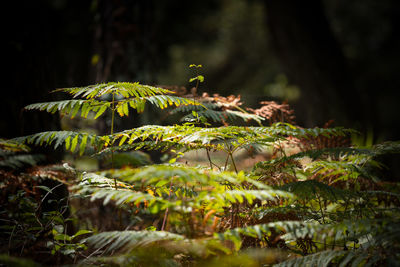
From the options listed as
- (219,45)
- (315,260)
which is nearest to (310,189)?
(315,260)

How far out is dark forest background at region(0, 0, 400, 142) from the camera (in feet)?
8.76

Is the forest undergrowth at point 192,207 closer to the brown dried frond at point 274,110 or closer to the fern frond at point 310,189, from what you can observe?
the fern frond at point 310,189

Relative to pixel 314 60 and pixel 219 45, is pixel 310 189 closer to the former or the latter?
pixel 314 60

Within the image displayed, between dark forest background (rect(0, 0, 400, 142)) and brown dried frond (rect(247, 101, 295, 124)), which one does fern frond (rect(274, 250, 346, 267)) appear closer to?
brown dried frond (rect(247, 101, 295, 124))

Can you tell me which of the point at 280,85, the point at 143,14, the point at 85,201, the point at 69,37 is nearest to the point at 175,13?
the point at 69,37

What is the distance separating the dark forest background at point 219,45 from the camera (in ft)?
8.76

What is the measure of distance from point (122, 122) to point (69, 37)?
391cm

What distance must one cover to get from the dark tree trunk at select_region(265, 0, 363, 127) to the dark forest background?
2cm

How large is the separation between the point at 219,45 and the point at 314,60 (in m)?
9.94

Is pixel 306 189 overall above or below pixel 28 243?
above

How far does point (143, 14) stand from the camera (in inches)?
179

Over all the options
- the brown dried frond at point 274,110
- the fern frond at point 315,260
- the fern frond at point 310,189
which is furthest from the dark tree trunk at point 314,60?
the fern frond at point 315,260

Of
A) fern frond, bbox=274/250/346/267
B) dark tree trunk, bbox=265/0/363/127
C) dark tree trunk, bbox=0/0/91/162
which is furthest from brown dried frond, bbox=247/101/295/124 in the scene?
dark tree trunk, bbox=265/0/363/127

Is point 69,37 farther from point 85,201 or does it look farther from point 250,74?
point 250,74
